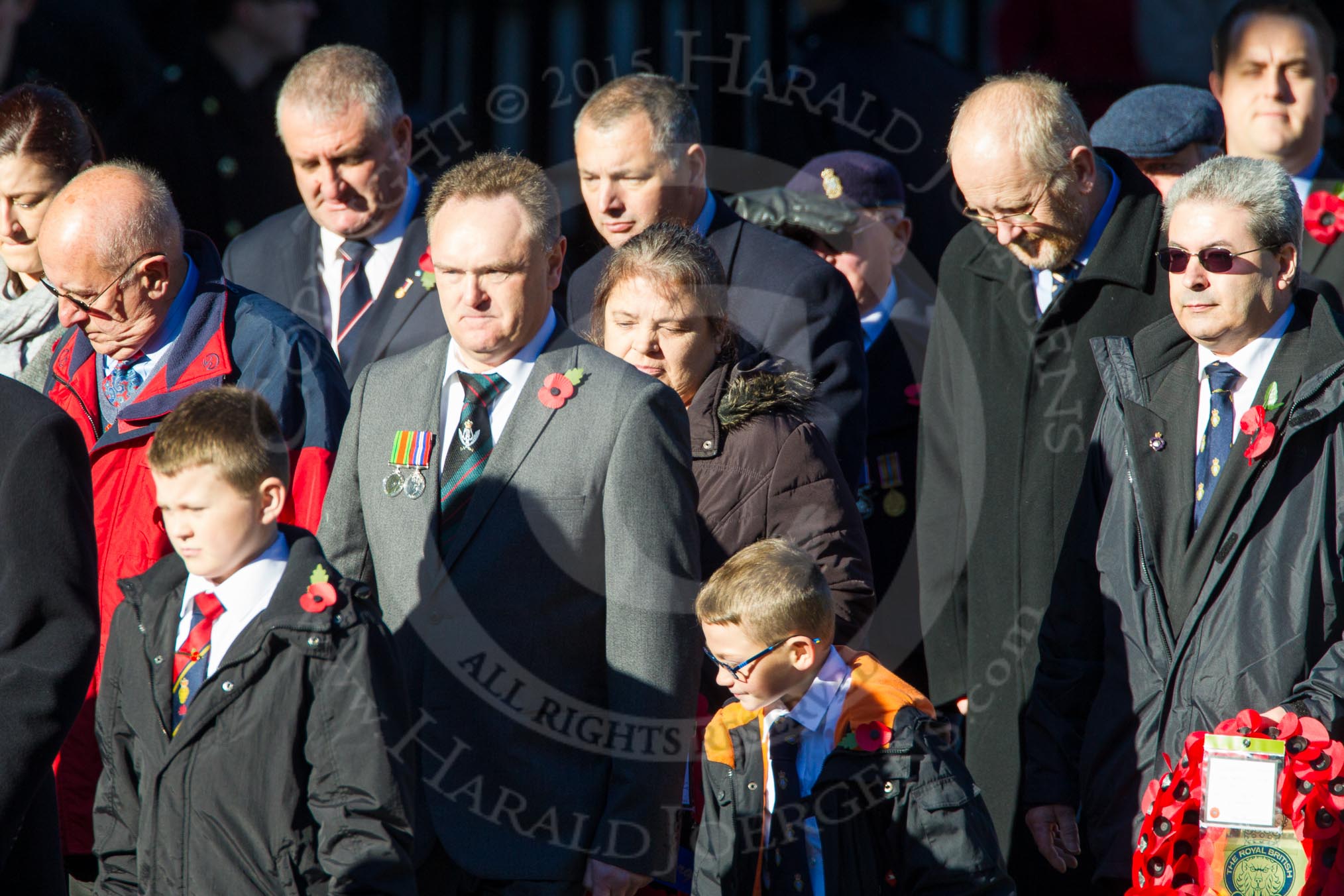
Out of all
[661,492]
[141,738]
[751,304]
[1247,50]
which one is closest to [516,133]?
[751,304]

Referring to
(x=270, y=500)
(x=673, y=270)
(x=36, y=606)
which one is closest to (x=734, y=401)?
(x=673, y=270)

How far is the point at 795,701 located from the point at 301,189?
236 centimetres

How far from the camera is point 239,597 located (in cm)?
297

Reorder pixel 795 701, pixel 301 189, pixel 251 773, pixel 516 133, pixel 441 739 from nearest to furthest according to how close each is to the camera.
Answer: pixel 251 773
pixel 441 739
pixel 795 701
pixel 301 189
pixel 516 133

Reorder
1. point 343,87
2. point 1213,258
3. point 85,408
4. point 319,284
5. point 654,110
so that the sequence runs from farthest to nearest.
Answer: point 319,284 → point 343,87 → point 654,110 → point 85,408 → point 1213,258

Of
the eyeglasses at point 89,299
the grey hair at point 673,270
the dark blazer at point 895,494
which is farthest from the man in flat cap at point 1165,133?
the eyeglasses at point 89,299

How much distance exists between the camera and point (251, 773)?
9.36 feet

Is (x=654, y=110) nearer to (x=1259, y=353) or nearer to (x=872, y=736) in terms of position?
(x=1259, y=353)

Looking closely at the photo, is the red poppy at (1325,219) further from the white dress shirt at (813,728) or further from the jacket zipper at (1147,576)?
the white dress shirt at (813,728)

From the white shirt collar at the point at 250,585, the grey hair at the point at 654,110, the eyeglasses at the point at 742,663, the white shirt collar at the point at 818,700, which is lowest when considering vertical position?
the white shirt collar at the point at 818,700

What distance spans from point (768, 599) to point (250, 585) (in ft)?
3.28

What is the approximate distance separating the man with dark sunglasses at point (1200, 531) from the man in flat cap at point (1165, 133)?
1415 mm

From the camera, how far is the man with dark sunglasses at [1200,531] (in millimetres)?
3309

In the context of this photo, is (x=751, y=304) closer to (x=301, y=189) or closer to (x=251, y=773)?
(x=301, y=189)
